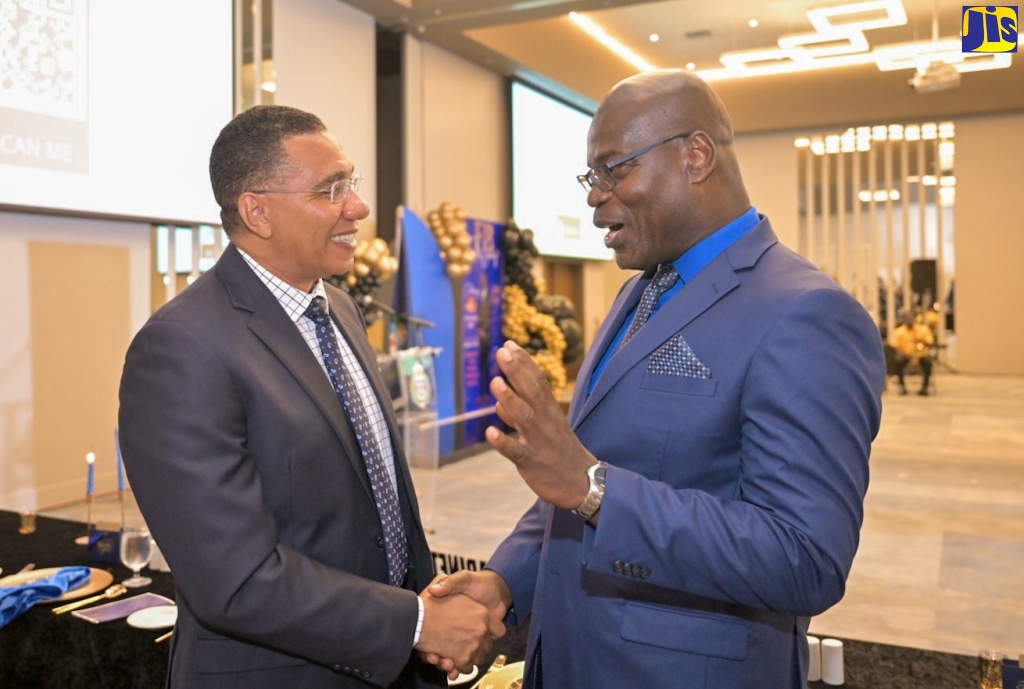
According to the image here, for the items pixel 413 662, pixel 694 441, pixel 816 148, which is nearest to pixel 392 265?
pixel 413 662

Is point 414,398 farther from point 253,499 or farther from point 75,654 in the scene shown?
point 253,499

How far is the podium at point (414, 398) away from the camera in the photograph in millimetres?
5562

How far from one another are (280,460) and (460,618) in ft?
1.41

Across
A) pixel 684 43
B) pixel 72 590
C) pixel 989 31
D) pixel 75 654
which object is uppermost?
pixel 684 43

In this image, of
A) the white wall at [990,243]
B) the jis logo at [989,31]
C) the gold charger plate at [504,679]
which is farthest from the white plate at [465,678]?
the white wall at [990,243]

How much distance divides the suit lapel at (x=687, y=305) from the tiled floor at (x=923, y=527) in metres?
2.27

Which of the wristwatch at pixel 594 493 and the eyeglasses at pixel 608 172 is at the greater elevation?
the eyeglasses at pixel 608 172

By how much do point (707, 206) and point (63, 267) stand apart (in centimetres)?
546

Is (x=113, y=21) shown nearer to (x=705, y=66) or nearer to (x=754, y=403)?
(x=754, y=403)

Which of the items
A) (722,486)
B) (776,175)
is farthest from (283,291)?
(776,175)

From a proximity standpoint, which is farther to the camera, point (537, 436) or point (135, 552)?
point (135, 552)

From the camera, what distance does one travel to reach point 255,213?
1.59 metres

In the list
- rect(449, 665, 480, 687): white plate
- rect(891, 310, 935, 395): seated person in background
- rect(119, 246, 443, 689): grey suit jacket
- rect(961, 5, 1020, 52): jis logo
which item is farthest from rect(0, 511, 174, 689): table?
rect(891, 310, 935, 395): seated person in background

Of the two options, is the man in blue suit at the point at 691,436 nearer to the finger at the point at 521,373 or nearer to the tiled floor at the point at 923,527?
the finger at the point at 521,373
